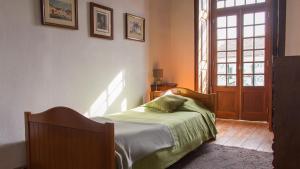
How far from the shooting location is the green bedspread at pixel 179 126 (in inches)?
106

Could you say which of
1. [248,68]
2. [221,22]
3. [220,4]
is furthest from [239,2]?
[248,68]

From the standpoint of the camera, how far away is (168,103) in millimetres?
3848

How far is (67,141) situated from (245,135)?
312 cm

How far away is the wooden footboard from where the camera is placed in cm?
202

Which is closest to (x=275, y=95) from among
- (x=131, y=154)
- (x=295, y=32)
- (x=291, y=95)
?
(x=291, y=95)

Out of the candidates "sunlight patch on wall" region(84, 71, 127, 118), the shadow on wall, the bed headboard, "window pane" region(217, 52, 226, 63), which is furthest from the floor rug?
"window pane" region(217, 52, 226, 63)

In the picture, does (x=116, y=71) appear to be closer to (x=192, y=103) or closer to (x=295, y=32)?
(x=192, y=103)

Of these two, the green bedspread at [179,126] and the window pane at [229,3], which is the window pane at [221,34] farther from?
the green bedspread at [179,126]

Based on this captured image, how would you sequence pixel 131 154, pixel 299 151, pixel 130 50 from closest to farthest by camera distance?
pixel 299 151 < pixel 131 154 < pixel 130 50

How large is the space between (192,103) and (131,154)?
183cm

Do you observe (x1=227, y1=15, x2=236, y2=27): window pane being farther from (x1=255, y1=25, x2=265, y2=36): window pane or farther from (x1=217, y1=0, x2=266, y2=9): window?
(x1=255, y1=25, x2=265, y2=36): window pane

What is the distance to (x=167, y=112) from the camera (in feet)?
12.3

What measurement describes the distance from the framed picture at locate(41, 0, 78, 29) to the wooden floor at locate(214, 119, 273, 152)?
2.55 metres

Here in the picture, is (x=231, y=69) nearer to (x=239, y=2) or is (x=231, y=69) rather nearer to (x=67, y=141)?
(x=239, y=2)
